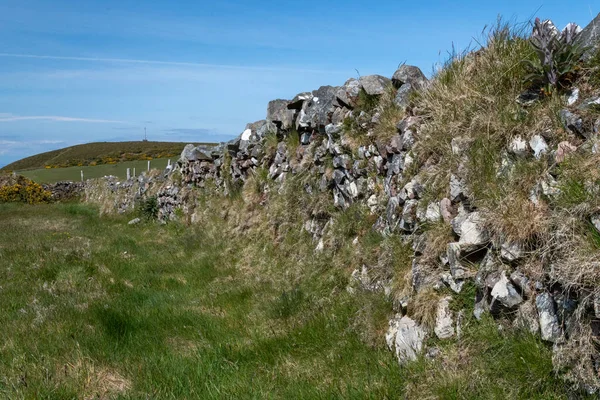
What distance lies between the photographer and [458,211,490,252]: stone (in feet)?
13.7

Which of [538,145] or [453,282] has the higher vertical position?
[538,145]

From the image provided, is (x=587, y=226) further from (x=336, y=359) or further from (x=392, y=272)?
(x=336, y=359)

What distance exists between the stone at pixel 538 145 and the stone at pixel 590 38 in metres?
1.13

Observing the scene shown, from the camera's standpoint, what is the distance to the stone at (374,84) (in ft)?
24.8

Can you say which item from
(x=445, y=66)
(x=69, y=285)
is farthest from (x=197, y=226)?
(x=445, y=66)

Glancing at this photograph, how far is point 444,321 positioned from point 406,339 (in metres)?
0.44

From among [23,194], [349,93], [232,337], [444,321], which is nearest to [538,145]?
[444,321]

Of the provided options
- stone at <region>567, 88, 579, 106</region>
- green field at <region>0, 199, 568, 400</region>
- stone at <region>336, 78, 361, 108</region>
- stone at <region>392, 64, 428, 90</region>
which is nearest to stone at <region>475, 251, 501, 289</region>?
green field at <region>0, 199, 568, 400</region>

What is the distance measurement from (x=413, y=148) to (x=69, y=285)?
6.23 meters

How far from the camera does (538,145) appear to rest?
170 inches

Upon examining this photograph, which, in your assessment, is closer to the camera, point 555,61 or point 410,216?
point 555,61

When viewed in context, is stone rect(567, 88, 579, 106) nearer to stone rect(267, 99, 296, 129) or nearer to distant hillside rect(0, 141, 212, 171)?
stone rect(267, 99, 296, 129)

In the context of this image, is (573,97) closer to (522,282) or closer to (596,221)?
(596,221)

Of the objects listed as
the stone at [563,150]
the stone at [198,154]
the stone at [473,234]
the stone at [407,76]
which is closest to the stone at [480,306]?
the stone at [473,234]
